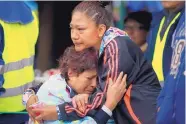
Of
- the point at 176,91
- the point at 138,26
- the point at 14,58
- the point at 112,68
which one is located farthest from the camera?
the point at 138,26

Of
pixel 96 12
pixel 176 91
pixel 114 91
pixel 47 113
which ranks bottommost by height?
pixel 47 113

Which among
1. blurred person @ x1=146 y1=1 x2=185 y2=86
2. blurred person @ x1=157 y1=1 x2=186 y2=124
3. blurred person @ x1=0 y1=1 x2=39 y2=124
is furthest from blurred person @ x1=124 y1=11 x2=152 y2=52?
blurred person @ x1=157 y1=1 x2=186 y2=124

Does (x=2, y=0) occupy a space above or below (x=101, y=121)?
above

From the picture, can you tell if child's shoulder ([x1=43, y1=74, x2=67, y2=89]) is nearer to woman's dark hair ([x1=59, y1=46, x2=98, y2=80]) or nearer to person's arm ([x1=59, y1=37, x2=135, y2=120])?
woman's dark hair ([x1=59, y1=46, x2=98, y2=80])

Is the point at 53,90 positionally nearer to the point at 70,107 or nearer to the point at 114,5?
the point at 70,107

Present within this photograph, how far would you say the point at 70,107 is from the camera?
9.32 ft

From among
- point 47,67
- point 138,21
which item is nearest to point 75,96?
point 138,21

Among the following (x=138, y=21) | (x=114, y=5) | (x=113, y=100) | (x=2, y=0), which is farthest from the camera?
(x=114, y=5)

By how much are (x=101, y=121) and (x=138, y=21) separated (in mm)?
2567

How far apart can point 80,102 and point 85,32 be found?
42 centimetres

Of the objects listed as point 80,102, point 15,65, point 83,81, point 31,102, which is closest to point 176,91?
point 80,102

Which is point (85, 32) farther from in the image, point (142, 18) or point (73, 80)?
point (142, 18)

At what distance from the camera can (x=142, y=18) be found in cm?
527

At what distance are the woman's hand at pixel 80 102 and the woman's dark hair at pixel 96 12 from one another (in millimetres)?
435
